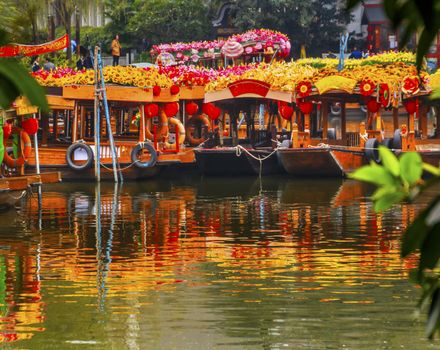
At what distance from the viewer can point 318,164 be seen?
3562 centimetres

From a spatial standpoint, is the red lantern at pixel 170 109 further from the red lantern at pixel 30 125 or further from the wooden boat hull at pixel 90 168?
the red lantern at pixel 30 125

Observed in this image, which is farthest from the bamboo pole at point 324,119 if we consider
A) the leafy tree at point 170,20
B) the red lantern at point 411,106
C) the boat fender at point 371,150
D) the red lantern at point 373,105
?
the leafy tree at point 170,20

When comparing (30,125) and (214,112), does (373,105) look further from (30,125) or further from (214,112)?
(30,125)

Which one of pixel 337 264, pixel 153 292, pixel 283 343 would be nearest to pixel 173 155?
pixel 337 264

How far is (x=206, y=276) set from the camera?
15.1 m

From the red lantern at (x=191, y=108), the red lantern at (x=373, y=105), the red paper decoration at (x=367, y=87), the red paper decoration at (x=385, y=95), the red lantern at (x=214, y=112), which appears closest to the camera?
the red paper decoration at (x=385, y=95)

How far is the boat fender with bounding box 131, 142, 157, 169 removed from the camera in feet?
117

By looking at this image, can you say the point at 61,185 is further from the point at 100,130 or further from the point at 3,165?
the point at 3,165

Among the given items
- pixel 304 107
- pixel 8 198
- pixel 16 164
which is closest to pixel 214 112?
pixel 304 107

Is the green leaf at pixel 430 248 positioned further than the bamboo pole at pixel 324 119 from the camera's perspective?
No

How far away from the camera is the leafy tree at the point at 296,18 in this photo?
58594 mm

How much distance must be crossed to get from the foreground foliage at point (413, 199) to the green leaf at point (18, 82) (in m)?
0.51

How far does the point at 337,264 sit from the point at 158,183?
1968cm

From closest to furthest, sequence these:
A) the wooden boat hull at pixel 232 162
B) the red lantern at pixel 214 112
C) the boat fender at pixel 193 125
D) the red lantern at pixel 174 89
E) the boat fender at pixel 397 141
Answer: the boat fender at pixel 397 141 < the wooden boat hull at pixel 232 162 < the red lantern at pixel 174 89 < the red lantern at pixel 214 112 < the boat fender at pixel 193 125
